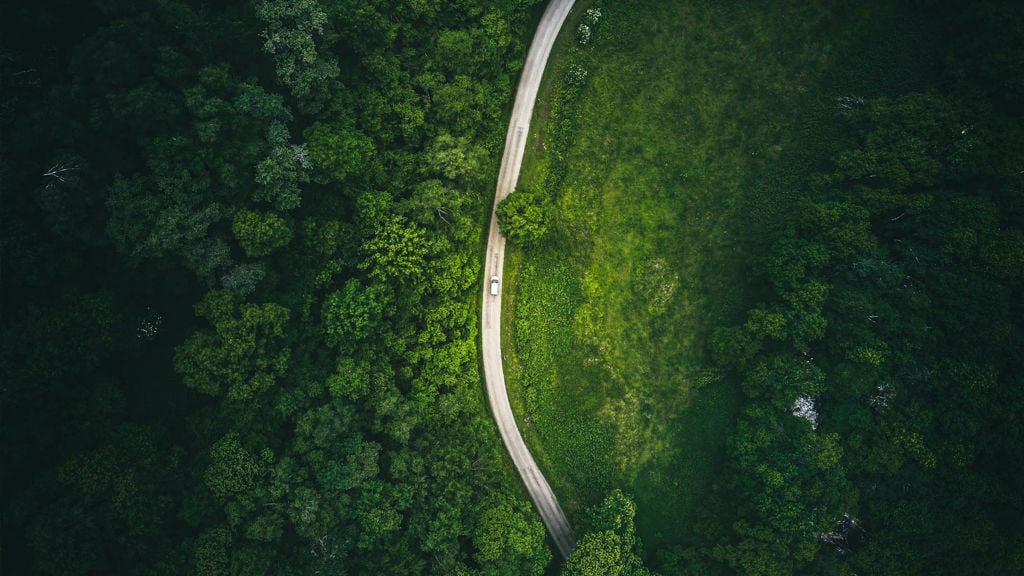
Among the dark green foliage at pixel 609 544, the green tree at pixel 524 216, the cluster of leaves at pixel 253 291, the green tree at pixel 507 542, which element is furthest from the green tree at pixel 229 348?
the dark green foliage at pixel 609 544

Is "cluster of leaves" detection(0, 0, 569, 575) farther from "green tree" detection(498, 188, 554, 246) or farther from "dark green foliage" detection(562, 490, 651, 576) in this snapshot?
"dark green foliage" detection(562, 490, 651, 576)

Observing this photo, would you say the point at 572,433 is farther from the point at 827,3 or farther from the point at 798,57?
the point at 827,3

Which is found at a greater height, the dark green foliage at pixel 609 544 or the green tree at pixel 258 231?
the green tree at pixel 258 231

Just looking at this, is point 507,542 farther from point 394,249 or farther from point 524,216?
point 524,216

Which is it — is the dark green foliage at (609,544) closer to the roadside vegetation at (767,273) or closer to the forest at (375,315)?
the forest at (375,315)

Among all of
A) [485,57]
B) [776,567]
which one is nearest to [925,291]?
[776,567]

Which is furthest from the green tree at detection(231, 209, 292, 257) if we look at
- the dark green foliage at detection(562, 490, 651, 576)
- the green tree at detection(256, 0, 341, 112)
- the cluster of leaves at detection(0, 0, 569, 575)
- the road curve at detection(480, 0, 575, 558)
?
the dark green foliage at detection(562, 490, 651, 576)
